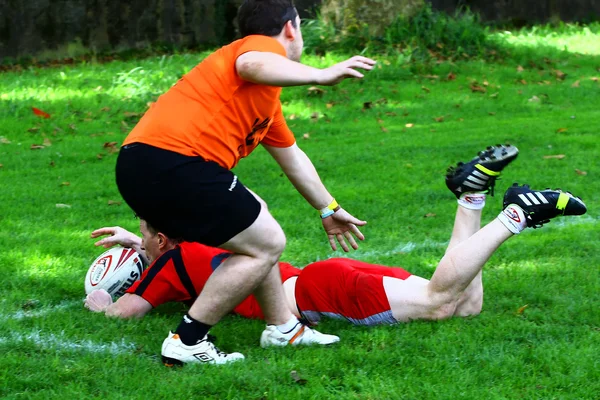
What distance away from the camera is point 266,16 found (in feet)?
12.9

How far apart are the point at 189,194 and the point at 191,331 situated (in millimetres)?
621

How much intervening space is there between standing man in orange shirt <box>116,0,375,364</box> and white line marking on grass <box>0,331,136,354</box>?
0.33m

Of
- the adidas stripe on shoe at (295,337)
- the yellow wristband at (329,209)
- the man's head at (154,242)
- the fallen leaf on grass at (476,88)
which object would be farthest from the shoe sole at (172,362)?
the fallen leaf on grass at (476,88)

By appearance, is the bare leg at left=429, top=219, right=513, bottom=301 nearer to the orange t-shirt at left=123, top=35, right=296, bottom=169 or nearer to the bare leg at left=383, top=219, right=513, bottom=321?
the bare leg at left=383, top=219, right=513, bottom=321

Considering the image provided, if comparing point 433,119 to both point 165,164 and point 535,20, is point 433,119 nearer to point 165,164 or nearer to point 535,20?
point 165,164

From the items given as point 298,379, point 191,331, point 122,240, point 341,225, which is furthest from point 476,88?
point 298,379

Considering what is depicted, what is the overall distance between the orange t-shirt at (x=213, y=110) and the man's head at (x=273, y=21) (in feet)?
0.35

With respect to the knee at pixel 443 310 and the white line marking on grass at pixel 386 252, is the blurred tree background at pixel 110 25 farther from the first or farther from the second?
the knee at pixel 443 310

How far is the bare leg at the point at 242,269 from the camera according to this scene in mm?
3768

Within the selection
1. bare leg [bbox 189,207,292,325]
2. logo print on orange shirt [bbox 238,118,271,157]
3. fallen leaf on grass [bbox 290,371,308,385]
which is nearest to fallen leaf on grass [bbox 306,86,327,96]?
logo print on orange shirt [bbox 238,118,271,157]

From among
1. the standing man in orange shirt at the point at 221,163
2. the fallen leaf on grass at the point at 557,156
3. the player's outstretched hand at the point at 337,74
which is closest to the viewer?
the player's outstretched hand at the point at 337,74

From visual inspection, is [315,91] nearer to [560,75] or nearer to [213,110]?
[560,75]

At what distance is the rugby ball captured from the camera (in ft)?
16.0

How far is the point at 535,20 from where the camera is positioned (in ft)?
60.5
